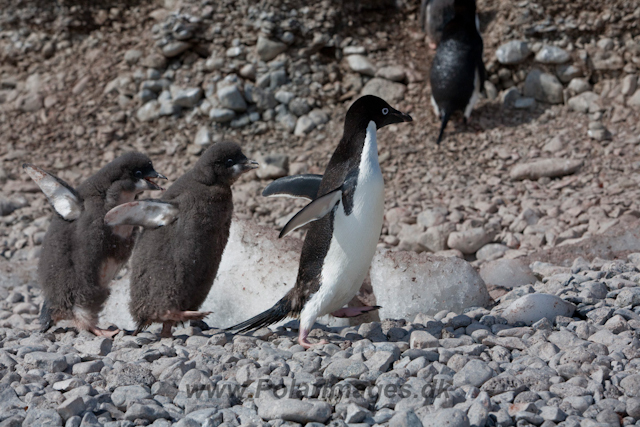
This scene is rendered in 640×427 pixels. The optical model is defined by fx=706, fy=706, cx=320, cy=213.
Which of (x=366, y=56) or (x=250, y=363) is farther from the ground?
(x=250, y=363)

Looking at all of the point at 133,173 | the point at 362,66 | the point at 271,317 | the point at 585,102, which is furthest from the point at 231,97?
the point at 271,317

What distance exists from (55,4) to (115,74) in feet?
3.98

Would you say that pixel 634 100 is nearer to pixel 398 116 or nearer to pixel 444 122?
pixel 444 122

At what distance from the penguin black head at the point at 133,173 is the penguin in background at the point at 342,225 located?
924mm

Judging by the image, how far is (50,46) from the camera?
24.8 ft

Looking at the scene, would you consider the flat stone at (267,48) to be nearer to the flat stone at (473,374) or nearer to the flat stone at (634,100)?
the flat stone at (634,100)

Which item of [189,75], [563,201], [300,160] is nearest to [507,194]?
[563,201]

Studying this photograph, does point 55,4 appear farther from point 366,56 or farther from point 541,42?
point 541,42

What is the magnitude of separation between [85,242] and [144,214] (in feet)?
1.32

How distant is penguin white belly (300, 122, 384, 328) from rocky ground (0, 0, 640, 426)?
20cm

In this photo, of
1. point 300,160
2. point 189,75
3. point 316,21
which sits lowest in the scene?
point 300,160

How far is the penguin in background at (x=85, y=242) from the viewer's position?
10.6 feet

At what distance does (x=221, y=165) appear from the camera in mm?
3115

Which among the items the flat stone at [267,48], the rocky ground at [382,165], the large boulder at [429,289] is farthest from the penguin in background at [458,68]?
the large boulder at [429,289]
